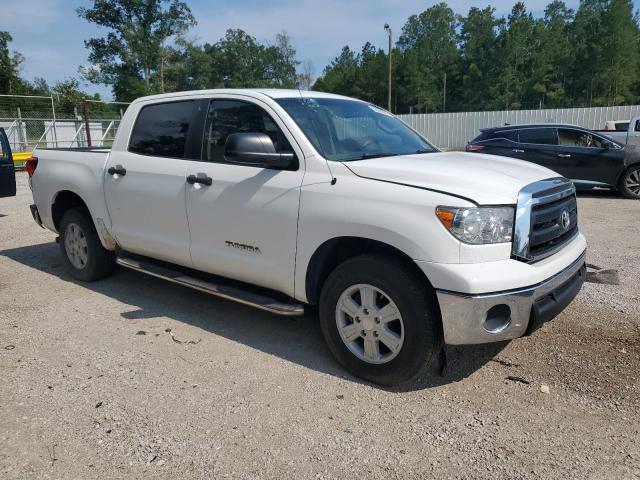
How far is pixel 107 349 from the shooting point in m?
4.04

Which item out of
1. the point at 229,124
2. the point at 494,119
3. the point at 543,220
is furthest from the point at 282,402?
the point at 494,119

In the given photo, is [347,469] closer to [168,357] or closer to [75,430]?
[75,430]

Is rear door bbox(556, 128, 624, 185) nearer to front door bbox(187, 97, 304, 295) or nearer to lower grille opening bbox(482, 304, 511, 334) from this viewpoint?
front door bbox(187, 97, 304, 295)

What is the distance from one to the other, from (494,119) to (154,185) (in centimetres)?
2873

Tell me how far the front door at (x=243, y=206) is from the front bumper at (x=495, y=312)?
1187 mm

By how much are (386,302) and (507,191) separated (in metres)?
1.00

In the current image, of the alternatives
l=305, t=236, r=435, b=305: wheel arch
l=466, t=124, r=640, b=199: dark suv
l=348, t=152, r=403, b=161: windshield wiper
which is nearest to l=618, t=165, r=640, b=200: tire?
l=466, t=124, r=640, b=199: dark suv

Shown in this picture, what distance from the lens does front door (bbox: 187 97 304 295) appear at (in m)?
3.67

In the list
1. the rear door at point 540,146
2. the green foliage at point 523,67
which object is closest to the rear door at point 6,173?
the rear door at point 540,146

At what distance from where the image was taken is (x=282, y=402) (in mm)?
3254

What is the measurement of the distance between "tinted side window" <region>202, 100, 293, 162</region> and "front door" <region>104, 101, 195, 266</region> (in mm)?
246

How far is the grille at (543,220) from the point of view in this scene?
304 cm

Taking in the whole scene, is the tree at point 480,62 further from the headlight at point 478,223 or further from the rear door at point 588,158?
the headlight at point 478,223

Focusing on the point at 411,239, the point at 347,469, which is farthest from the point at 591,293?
the point at 347,469
